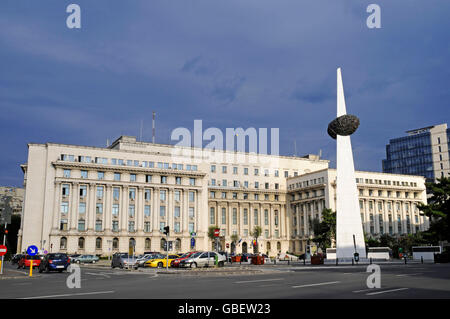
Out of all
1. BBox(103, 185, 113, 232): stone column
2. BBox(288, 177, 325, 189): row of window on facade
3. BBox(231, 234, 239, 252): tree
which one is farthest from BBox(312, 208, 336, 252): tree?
BBox(103, 185, 113, 232): stone column

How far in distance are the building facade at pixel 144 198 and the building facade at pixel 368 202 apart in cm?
382

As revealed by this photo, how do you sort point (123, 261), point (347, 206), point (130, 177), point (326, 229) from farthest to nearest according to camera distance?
point (130, 177), point (326, 229), point (347, 206), point (123, 261)

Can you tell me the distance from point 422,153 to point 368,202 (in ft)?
173

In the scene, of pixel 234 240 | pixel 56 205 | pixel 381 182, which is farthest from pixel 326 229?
pixel 56 205

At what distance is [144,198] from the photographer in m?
85.9

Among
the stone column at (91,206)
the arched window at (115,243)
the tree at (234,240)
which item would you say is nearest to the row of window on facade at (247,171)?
the tree at (234,240)

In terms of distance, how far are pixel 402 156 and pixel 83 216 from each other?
109004 millimetres

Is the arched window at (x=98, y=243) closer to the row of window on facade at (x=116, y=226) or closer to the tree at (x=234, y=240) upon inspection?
the row of window on facade at (x=116, y=226)

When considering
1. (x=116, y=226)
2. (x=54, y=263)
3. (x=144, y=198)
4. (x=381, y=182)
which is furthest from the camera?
(x=381, y=182)

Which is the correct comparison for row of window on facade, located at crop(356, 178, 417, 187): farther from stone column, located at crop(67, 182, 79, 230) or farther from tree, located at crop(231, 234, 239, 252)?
stone column, located at crop(67, 182, 79, 230)

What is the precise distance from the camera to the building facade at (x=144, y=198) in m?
78.2

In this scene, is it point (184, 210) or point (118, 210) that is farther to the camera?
point (184, 210)

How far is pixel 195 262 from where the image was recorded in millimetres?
39875

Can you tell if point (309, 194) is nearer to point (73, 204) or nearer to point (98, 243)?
point (98, 243)
